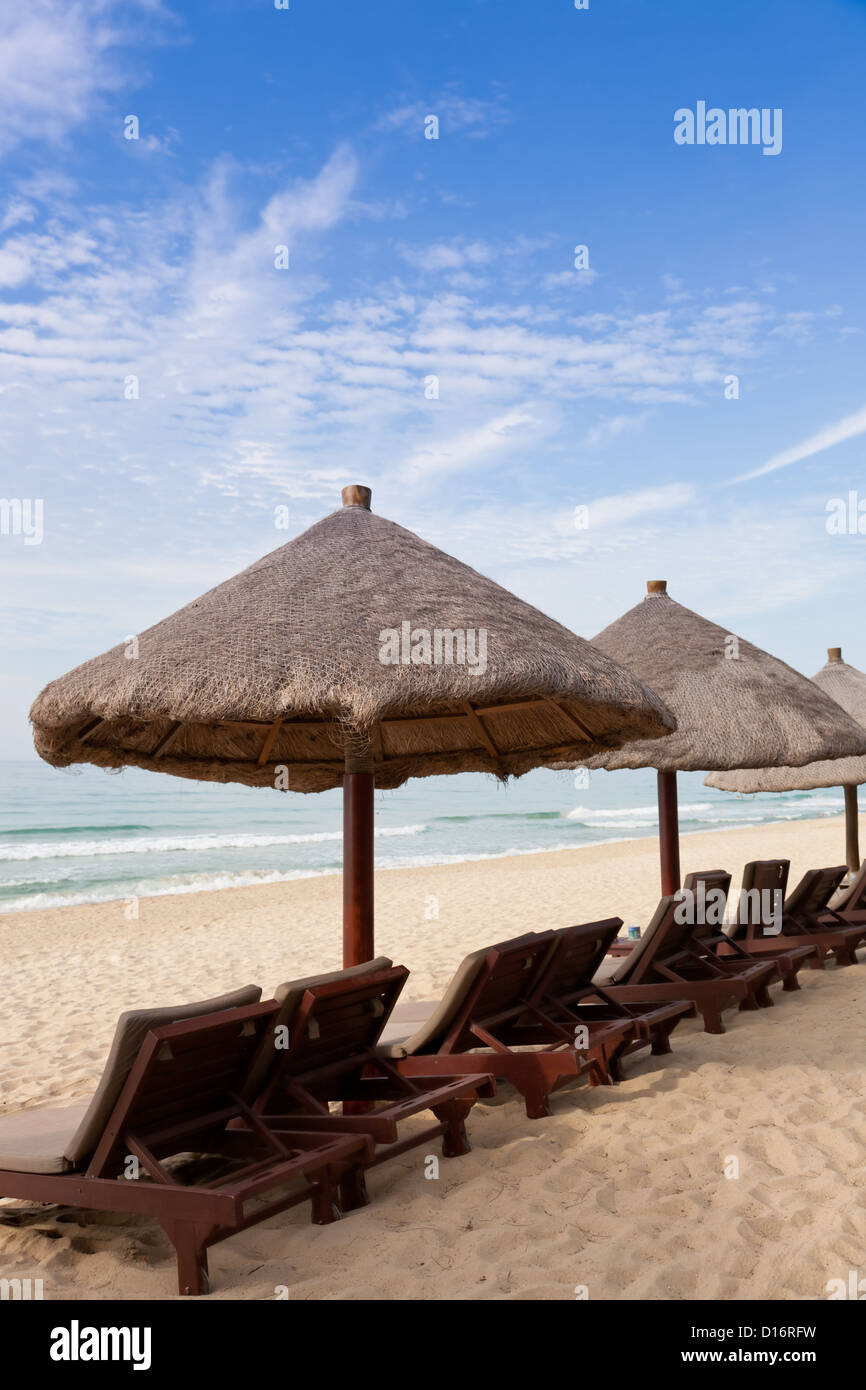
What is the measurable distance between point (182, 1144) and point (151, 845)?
27.7 metres

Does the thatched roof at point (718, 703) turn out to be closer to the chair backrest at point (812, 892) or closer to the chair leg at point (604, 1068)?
the chair backrest at point (812, 892)

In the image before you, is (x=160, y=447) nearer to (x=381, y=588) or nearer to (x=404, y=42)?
(x=404, y=42)

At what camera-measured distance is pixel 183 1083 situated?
2840 mm

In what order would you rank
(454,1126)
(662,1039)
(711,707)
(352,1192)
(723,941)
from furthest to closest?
(711,707) < (723,941) < (662,1039) < (454,1126) < (352,1192)

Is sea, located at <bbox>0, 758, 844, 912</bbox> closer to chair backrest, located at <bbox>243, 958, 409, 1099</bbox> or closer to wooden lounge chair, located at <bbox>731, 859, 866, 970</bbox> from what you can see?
wooden lounge chair, located at <bbox>731, 859, 866, 970</bbox>

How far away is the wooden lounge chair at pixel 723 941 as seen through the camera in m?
5.68

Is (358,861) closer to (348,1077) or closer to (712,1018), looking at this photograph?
(348,1077)

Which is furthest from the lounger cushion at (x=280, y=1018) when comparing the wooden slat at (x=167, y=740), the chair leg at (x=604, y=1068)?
the wooden slat at (x=167, y=740)

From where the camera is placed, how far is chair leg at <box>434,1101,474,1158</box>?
11.9 ft

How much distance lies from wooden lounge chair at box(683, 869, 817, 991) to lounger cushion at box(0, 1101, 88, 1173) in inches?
134

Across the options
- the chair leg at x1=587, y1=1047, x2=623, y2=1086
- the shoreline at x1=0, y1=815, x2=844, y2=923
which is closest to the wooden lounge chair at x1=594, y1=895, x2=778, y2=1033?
the chair leg at x1=587, y1=1047, x2=623, y2=1086

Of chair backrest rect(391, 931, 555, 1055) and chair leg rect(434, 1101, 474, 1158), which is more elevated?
chair backrest rect(391, 931, 555, 1055)

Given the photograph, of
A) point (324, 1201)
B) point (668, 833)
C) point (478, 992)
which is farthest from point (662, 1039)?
point (668, 833)

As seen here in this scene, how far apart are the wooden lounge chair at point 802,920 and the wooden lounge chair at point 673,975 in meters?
0.93
